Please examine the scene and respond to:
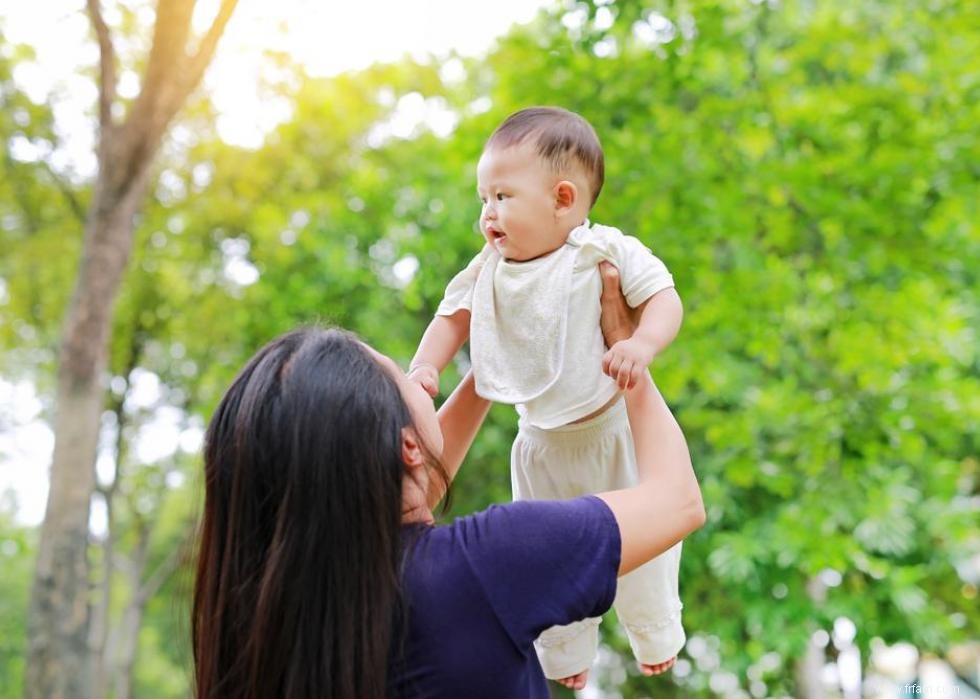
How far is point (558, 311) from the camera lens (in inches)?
80.4

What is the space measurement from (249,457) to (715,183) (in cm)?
615

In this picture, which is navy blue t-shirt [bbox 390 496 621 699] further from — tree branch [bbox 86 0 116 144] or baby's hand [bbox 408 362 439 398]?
tree branch [bbox 86 0 116 144]

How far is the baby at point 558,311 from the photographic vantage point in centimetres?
203

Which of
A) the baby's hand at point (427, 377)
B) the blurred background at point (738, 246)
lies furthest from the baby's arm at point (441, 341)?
the blurred background at point (738, 246)

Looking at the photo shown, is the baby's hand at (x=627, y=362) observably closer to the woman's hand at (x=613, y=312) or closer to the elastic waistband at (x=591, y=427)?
the woman's hand at (x=613, y=312)

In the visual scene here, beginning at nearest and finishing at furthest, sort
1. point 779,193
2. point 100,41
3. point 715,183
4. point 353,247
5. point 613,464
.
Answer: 1. point 613,464
2. point 100,41
3. point 715,183
4. point 779,193
5. point 353,247

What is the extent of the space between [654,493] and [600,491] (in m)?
0.56

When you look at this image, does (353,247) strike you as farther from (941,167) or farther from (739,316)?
(941,167)

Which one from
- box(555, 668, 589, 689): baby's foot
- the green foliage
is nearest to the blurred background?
box(555, 668, 589, 689): baby's foot

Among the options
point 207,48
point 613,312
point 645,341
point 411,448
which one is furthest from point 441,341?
point 207,48

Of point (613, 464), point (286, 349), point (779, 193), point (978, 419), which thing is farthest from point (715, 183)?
point (286, 349)

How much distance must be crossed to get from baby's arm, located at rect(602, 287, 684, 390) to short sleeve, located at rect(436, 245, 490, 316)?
341 millimetres

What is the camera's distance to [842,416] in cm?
710

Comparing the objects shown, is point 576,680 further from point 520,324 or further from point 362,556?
point 362,556
